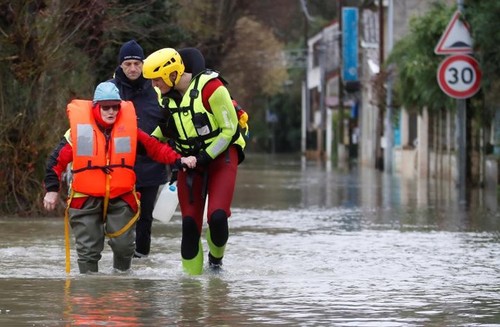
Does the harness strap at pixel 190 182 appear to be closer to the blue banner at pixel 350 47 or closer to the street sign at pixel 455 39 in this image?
the street sign at pixel 455 39

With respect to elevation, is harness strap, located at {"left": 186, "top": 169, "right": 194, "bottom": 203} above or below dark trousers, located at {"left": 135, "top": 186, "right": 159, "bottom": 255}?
above

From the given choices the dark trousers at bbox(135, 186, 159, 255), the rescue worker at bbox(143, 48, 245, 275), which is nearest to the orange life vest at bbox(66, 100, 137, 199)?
the rescue worker at bbox(143, 48, 245, 275)

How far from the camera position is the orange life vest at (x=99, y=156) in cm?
1115

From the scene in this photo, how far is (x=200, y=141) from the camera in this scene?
37.4 ft

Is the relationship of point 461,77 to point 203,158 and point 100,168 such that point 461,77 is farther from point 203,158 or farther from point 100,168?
point 100,168

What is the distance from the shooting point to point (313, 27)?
321 ft

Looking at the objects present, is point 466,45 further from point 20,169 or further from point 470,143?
point 20,169

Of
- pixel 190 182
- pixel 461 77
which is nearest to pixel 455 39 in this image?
pixel 461 77

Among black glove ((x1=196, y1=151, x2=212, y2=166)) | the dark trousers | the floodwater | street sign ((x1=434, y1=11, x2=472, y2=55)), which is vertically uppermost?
street sign ((x1=434, y1=11, x2=472, y2=55))

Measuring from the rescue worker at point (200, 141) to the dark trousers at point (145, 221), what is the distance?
149 cm

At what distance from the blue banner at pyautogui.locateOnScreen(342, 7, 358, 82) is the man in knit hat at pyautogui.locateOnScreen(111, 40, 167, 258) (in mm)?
47010

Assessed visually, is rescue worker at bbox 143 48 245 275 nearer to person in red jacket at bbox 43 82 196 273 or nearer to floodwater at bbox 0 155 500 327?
person in red jacket at bbox 43 82 196 273

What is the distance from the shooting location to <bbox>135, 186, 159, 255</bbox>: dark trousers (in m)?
13.1

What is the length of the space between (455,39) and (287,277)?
522 inches
